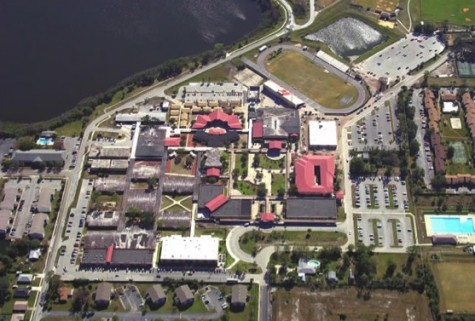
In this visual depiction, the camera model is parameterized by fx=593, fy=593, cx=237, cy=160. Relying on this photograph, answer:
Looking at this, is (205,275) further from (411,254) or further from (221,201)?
(411,254)

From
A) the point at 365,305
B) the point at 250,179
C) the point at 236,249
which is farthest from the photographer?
the point at 250,179

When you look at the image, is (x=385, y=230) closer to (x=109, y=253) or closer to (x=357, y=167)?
(x=357, y=167)

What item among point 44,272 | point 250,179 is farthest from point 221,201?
point 44,272

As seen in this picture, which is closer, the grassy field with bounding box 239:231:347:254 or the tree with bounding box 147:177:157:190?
the grassy field with bounding box 239:231:347:254

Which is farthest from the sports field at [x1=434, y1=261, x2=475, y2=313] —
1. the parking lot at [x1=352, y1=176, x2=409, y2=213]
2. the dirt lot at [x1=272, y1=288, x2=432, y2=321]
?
the parking lot at [x1=352, y1=176, x2=409, y2=213]

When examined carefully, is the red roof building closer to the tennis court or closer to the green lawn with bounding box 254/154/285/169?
the green lawn with bounding box 254/154/285/169
